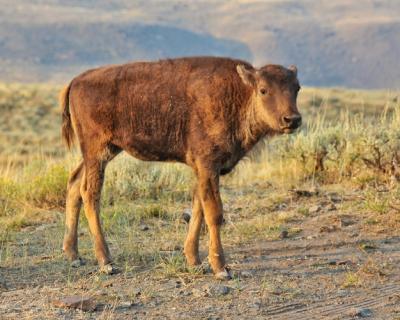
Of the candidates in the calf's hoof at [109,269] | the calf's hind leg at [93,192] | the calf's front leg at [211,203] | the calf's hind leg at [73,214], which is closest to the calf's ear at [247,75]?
the calf's front leg at [211,203]

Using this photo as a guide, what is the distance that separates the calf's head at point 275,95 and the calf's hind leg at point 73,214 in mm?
2405

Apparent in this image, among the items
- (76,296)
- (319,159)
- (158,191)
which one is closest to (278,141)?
(319,159)

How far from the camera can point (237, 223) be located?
1251cm

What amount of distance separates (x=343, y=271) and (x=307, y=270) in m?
0.35

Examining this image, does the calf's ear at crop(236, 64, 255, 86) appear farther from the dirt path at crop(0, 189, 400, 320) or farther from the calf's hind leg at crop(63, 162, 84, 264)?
the calf's hind leg at crop(63, 162, 84, 264)

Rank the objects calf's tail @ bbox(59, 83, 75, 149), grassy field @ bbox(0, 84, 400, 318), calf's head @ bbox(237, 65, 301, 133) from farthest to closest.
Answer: calf's tail @ bbox(59, 83, 75, 149) → calf's head @ bbox(237, 65, 301, 133) → grassy field @ bbox(0, 84, 400, 318)

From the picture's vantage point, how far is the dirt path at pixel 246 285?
8586mm

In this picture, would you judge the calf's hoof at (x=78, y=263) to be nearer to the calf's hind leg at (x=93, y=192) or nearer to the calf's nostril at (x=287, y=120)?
the calf's hind leg at (x=93, y=192)

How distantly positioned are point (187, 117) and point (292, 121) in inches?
45.6

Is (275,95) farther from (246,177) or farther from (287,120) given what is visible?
(246,177)

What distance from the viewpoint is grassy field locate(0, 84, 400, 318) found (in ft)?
30.4

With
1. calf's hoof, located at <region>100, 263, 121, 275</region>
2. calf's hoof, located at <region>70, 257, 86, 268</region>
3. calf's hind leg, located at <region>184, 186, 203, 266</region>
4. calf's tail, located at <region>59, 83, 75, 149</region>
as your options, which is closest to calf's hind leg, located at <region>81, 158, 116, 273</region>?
calf's hoof, located at <region>70, 257, 86, 268</region>

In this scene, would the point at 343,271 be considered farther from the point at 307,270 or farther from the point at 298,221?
the point at 298,221

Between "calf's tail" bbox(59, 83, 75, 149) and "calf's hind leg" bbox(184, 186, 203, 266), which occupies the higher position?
"calf's tail" bbox(59, 83, 75, 149)
